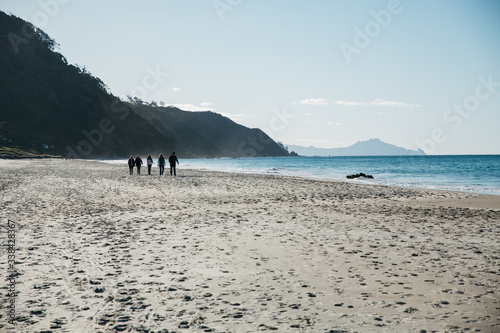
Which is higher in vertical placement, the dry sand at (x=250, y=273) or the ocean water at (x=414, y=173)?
the ocean water at (x=414, y=173)

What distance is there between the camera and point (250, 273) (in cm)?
701

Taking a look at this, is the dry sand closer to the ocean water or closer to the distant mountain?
the ocean water

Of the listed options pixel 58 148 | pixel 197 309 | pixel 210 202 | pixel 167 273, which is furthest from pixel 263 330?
pixel 58 148

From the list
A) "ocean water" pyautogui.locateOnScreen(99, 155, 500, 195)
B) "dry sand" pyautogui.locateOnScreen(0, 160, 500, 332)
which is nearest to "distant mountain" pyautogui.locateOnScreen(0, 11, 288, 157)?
"ocean water" pyautogui.locateOnScreen(99, 155, 500, 195)

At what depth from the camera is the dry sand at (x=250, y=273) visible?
16.5ft

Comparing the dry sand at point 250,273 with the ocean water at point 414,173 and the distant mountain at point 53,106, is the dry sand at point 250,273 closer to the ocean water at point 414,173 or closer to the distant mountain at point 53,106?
the ocean water at point 414,173

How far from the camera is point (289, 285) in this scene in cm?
637

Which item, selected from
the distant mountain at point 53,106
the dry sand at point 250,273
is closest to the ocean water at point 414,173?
the dry sand at point 250,273

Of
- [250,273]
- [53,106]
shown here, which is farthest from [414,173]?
[53,106]

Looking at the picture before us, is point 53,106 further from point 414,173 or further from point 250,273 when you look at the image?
point 250,273

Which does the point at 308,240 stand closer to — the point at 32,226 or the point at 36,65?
the point at 32,226

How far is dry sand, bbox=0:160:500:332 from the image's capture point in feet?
16.5

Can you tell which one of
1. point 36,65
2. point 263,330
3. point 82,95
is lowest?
point 263,330

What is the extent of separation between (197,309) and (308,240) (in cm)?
501
